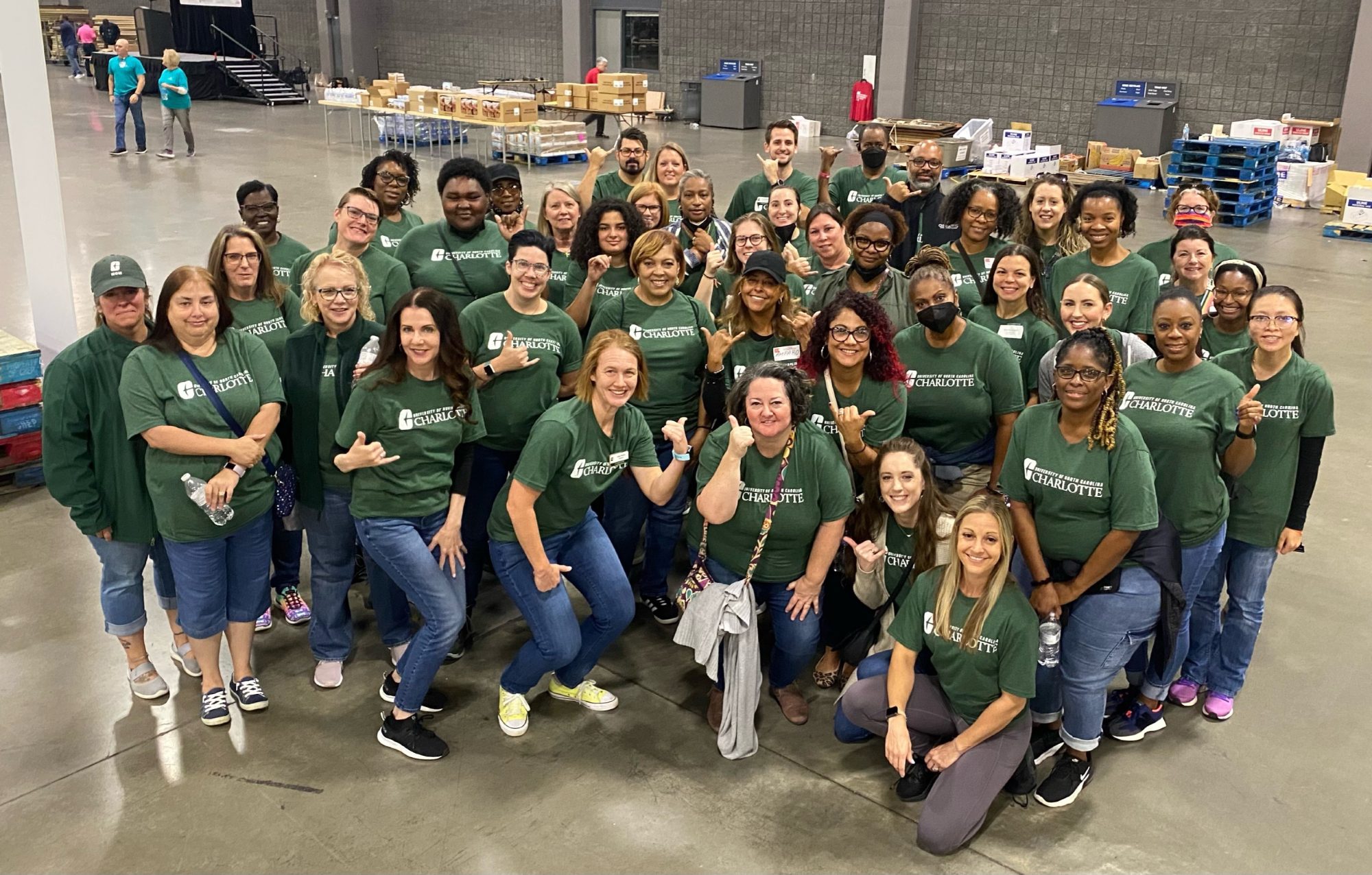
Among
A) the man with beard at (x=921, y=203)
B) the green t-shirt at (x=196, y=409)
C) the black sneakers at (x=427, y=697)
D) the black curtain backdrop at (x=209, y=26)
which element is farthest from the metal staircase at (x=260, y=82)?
the black sneakers at (x=427, y=697)

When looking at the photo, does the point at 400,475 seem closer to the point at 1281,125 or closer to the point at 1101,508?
the point at 1101,508

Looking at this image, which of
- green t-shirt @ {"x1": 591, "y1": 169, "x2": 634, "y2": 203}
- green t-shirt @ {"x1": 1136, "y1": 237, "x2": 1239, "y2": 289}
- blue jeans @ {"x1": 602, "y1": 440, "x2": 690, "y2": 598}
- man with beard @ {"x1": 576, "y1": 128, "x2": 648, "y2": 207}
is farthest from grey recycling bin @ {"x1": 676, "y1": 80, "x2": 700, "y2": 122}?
blue jeans @ {"x1": 602, "y1": 440, "x2": 690, "y2": 598}

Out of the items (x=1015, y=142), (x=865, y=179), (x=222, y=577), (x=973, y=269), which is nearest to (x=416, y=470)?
(x=222, y=577)

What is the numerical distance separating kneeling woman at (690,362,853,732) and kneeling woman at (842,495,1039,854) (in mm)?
418

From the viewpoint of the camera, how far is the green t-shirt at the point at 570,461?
416 cm

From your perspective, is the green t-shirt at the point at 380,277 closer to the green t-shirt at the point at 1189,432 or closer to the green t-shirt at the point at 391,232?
the green t-shirt at the point at 391,232

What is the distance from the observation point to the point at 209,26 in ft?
106

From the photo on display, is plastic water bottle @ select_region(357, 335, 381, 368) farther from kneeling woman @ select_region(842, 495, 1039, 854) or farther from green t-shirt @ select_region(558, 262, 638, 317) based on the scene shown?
kneeling woman @ select_region(842, 495, 1039, 854)

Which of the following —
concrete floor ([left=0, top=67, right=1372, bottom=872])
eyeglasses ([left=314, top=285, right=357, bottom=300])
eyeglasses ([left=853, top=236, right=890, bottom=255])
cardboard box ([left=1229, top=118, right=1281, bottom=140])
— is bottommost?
concrete floor ([left=0, top=67, right=1372, bottom=872])

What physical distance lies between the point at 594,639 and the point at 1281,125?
53.3 feet

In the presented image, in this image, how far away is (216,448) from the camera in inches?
162

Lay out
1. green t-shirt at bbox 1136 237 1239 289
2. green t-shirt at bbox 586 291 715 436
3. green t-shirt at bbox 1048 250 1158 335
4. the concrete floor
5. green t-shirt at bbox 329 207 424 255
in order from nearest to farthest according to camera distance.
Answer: the concrete floor
green t-shirt at bbox 586 291 715 436
green t-shirt at bbox 1048 250 1158 335
green t-shirt at bbox 1136 237 1239 289
green t-shirt at bbox 329 207 424 255

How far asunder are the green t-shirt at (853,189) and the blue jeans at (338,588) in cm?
419

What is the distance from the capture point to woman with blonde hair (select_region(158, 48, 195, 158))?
17.9m
